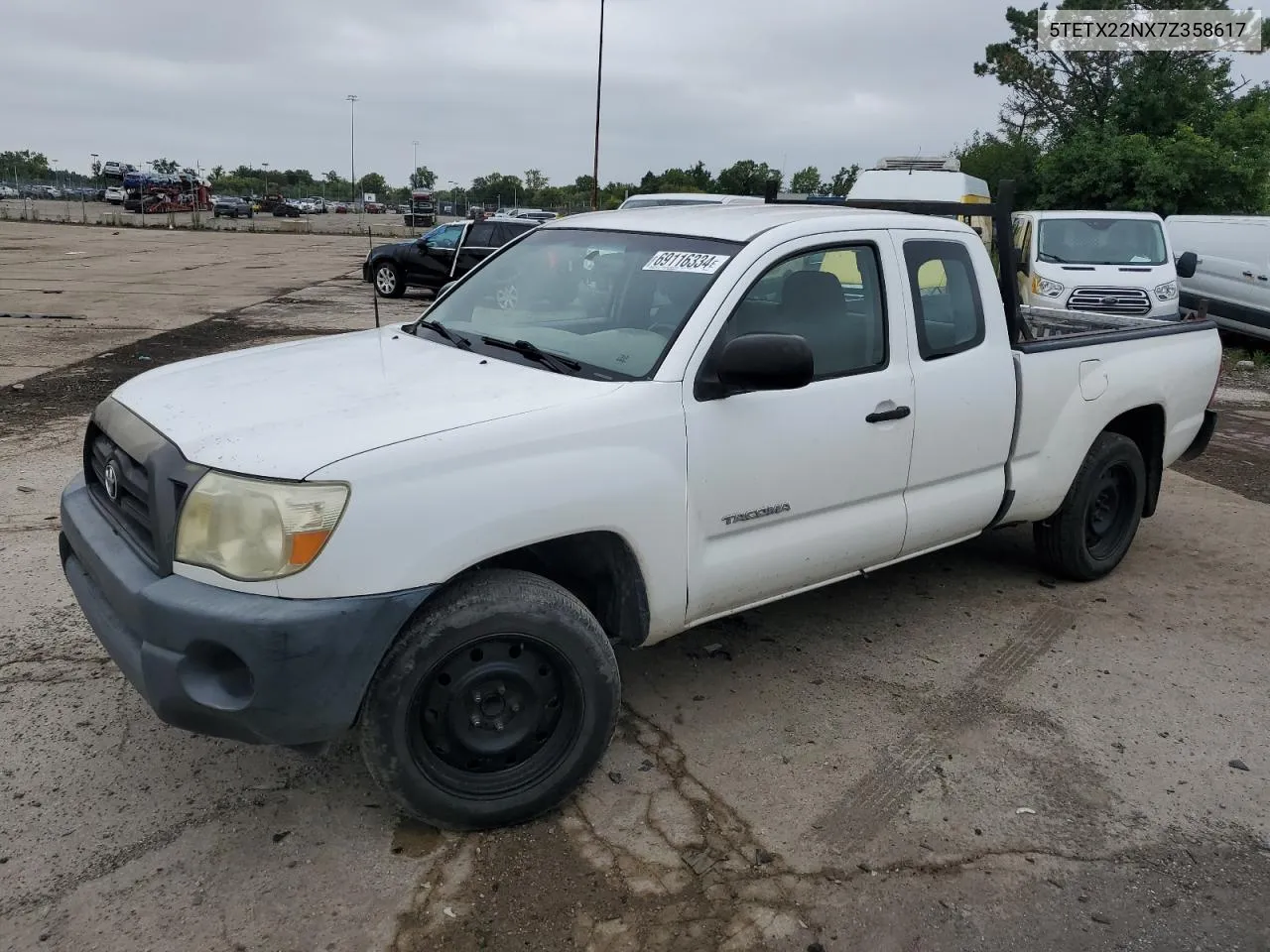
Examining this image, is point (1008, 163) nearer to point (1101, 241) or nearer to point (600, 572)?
point (1101, 241)

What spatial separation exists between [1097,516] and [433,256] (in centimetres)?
1470

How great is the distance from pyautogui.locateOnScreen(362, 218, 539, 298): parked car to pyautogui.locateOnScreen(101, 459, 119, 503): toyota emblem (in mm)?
14403

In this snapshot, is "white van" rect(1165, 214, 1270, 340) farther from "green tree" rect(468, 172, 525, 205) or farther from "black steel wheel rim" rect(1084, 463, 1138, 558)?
"green tree" rect(468, 172, 525, 205)

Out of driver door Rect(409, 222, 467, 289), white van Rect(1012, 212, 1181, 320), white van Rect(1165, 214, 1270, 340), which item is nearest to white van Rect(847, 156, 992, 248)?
white van Rect(1012, 212, 1181, 320)

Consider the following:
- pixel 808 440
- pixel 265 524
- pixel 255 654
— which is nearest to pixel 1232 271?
pixel 808 440

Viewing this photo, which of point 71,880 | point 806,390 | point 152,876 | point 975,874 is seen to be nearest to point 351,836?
point 152,876

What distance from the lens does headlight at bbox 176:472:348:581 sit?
8.39 feet

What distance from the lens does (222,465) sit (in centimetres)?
264

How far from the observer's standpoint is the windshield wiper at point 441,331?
12.3 ft

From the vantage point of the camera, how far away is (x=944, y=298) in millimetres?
4141

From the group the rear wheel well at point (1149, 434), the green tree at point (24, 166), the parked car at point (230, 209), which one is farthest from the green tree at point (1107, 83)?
the green tree at point (24, 166)

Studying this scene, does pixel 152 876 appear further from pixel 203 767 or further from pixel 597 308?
pixel 597 308

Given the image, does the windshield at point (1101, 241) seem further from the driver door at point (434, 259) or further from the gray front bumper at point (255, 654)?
the gray front bumper at point (255, 654)

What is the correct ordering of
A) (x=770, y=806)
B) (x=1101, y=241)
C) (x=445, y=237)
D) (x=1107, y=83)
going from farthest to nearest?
(x=1107, y=83), (x=445, y=237), (x=1101, y=241), (x=770, y=806)
